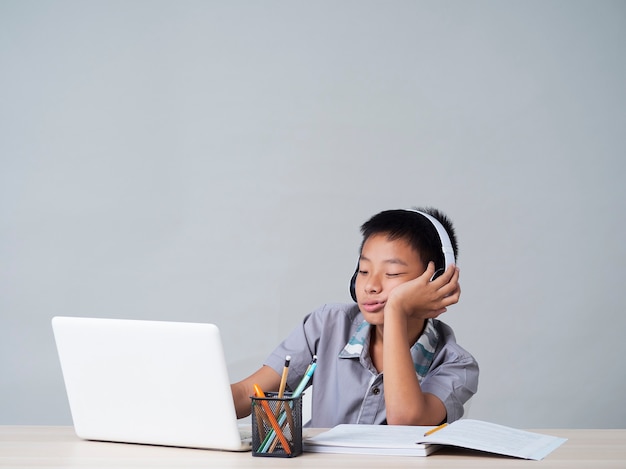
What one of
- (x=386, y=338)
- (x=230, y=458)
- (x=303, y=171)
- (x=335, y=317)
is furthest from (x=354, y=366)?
(x=303, y=171)

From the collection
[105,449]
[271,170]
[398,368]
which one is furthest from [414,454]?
[271,170]

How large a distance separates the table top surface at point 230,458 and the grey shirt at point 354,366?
1.34 feet

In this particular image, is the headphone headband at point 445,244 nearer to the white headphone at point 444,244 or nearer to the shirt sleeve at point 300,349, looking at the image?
the white headphone at point 444,244

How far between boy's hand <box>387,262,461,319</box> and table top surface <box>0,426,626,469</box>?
0.42 metres

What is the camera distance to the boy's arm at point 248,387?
68.2 inches

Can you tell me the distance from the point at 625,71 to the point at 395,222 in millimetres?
2301

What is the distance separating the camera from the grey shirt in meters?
1.71

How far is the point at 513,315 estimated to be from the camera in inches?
139

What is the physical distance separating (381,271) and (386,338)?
0.24 m

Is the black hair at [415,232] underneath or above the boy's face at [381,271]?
above

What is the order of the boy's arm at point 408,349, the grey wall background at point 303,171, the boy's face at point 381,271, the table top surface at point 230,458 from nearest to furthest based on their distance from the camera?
the table top surface at point 230,458 < the boy's arm at point 408,349 < the boy's face at point 381,271 < the grey wall background at point 303,171

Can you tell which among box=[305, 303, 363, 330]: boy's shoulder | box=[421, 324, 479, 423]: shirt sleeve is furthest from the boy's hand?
box=[305, 303, 363, 330]: boy's shoulder

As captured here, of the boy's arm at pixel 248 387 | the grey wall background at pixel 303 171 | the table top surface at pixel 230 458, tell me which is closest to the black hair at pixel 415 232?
the boy's arm at pixel 248 387

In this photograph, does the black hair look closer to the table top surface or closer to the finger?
the finger
